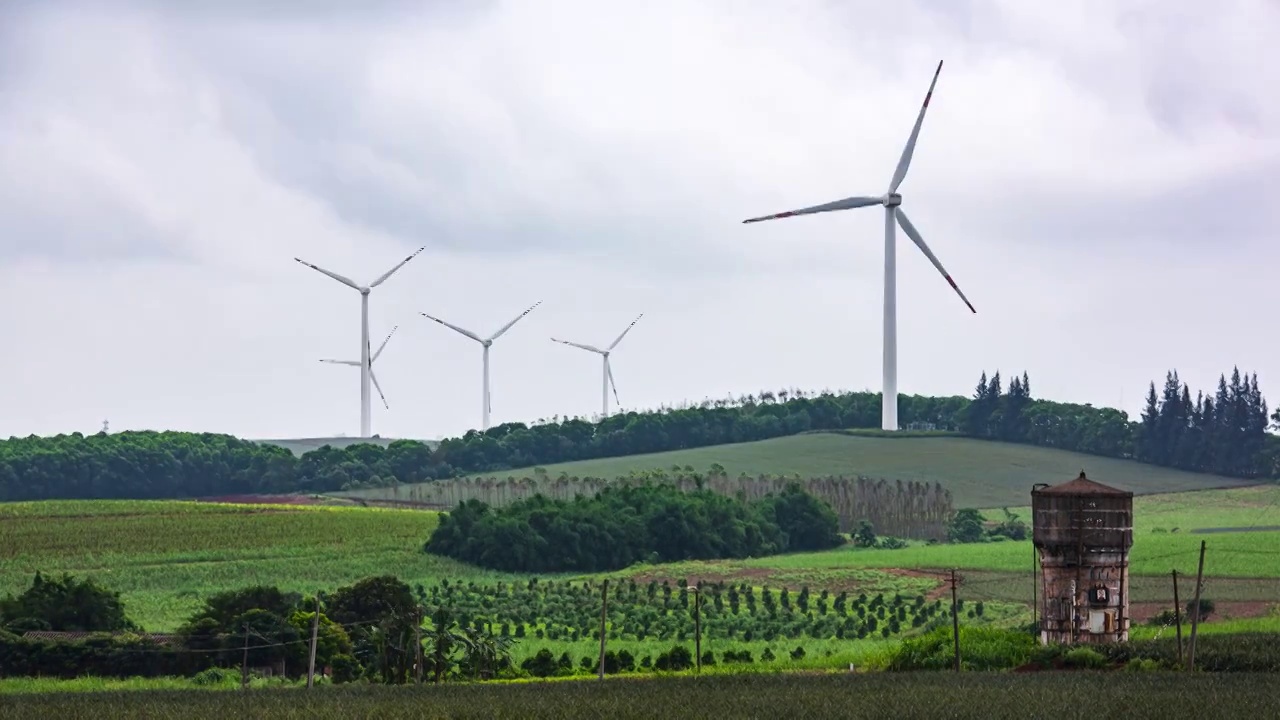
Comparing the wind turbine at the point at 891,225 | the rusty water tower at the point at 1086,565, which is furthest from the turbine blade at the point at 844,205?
the rusty water tower at the point at 1086,565

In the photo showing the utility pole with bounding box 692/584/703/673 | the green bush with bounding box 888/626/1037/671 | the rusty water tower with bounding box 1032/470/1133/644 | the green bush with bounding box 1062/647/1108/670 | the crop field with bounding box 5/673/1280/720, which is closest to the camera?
the crop field with bounding box 5/673/1280/720

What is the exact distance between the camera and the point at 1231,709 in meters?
55.2

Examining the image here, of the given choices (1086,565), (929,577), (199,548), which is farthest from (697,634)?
(199,548)

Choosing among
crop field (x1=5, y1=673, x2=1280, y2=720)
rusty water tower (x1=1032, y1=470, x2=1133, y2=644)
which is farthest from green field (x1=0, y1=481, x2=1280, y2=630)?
crop field (x1=5, y1=673, x2=1280, y2=720)

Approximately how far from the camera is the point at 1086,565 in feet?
299

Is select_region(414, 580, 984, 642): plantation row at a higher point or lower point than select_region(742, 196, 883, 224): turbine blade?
lower

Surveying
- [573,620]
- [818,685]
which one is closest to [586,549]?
[573,620]

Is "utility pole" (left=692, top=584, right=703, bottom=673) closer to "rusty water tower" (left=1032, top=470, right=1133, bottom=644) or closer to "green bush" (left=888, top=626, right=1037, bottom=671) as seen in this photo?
"green bush" (left=888, top=626, right=1037, bottom=671)

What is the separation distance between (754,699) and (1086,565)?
31.9m

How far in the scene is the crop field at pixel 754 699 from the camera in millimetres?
57375

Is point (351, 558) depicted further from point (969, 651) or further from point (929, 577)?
point (969, 651)

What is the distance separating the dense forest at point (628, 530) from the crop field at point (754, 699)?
9224cm

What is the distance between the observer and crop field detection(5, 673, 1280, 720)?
57.4m

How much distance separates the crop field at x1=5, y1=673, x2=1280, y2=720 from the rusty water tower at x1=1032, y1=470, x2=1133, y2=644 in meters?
15.8
